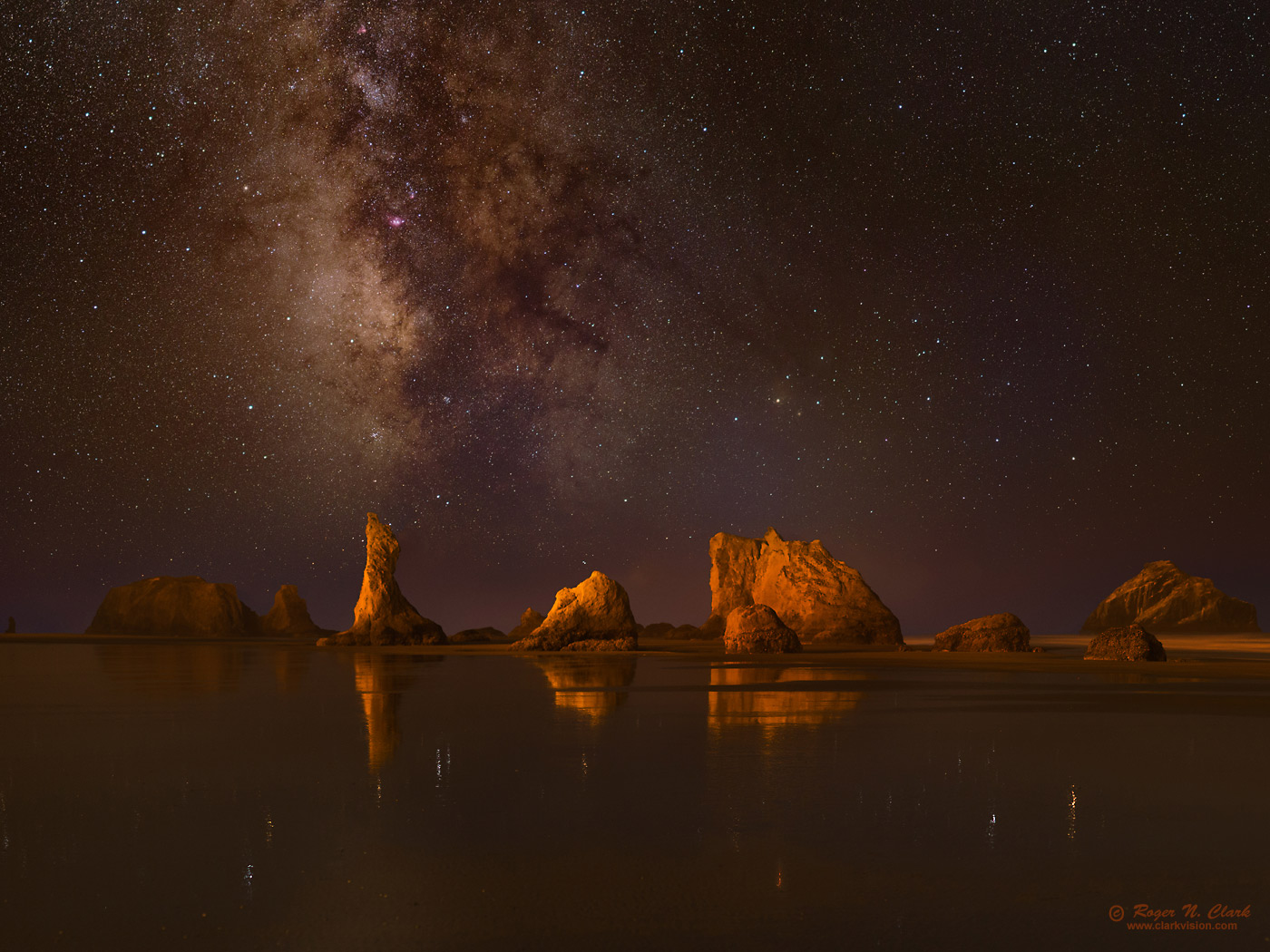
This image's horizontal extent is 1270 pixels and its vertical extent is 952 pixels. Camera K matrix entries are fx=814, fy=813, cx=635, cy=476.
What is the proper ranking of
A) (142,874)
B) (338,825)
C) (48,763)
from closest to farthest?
(142,874) < (338,825) < (48,763)

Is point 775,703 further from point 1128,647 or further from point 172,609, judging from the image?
point 172,609

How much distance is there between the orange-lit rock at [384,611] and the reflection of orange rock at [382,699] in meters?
20.6

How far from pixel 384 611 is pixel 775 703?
40620 mm

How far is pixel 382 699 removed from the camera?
14727 mm

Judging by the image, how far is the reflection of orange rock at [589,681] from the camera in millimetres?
13930

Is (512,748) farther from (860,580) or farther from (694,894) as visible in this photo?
(860,580)

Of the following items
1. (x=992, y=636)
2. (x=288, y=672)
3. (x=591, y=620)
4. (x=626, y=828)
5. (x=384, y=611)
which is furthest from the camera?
(x=384, y=611)

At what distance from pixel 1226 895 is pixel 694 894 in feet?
9.75

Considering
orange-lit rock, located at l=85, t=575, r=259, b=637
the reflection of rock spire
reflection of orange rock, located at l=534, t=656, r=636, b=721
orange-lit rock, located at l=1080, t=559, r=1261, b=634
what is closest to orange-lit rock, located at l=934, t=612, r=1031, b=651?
reflection of orange rock, located at l=534, t=656, r=636, b=721

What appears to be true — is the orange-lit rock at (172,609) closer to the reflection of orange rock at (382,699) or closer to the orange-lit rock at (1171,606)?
the reflection of orange rock at (382,699)

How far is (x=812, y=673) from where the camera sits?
859 inches

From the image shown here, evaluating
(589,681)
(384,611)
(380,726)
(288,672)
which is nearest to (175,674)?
(288,672)

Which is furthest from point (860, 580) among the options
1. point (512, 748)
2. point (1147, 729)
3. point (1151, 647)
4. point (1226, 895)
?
point (1226, 895)

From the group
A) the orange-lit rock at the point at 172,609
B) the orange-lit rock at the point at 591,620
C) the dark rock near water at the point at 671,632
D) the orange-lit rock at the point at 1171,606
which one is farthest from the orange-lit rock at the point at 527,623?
the orange-lit rock at the point at 1171,606
